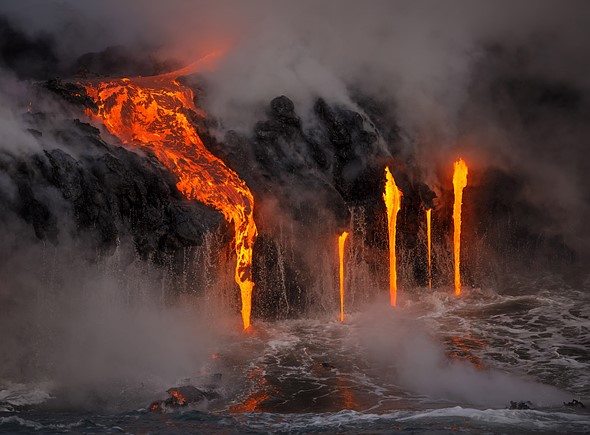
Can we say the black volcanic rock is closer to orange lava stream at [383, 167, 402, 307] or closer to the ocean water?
the ocean water

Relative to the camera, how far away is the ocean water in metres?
13.7

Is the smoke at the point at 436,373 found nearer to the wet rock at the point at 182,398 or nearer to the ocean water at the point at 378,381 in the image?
the ocean water at the point at 378,381

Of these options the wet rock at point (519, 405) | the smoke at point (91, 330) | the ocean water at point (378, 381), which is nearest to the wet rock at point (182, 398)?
the ocean water at point (378, 381)

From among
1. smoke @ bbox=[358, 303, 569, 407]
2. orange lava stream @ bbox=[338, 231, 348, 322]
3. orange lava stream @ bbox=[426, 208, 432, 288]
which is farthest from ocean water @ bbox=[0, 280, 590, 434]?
orange lava stream @ bbox=[426, 208, 432, 288]

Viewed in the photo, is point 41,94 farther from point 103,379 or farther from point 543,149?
point 543,149

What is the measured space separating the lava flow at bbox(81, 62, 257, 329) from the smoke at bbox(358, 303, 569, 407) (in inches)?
197

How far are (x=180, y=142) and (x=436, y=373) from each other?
12289 mm

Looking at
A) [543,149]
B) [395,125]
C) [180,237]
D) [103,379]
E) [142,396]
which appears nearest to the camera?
[142,396]

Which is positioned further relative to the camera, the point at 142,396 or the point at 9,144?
the point at 9,144

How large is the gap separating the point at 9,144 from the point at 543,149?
21.9 metres

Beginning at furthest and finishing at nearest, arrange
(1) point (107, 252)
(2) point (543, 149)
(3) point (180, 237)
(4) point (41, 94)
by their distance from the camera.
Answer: (2) point (543, 149) < (4) point (41, 94) < (3) point (180, 237) < (1) point (107, 252)

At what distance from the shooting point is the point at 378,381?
1709cm

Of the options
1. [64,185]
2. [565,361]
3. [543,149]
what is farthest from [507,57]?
[64,185]

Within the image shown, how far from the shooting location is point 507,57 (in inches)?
1225
